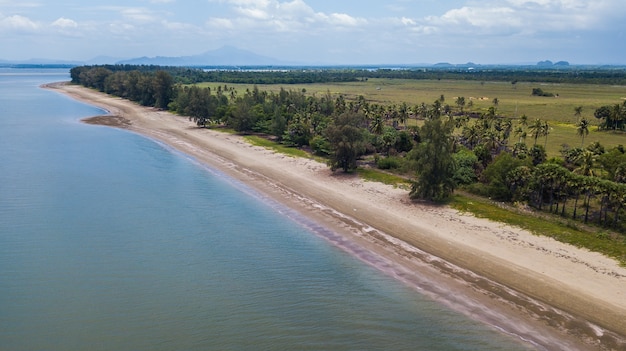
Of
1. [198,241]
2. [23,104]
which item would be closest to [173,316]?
[198,241]

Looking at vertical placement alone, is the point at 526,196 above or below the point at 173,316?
above

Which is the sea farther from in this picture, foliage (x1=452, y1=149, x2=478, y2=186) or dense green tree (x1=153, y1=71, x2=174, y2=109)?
dense green tree (x1=153, y1=71, x2=174, y2=109)

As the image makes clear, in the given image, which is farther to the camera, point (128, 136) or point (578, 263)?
point (128, 136)

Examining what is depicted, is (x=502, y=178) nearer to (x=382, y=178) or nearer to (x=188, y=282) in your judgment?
(x=382, y=178)

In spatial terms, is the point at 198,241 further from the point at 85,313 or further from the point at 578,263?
the point at 578,263

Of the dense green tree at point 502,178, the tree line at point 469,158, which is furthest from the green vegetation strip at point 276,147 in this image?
the dense green tree at point 502,178

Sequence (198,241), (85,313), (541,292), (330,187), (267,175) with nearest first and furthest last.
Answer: (85,313) → (541,292) → (198,241) → (330,187) → (267,175)

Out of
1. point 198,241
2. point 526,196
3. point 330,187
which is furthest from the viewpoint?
point 330,187
